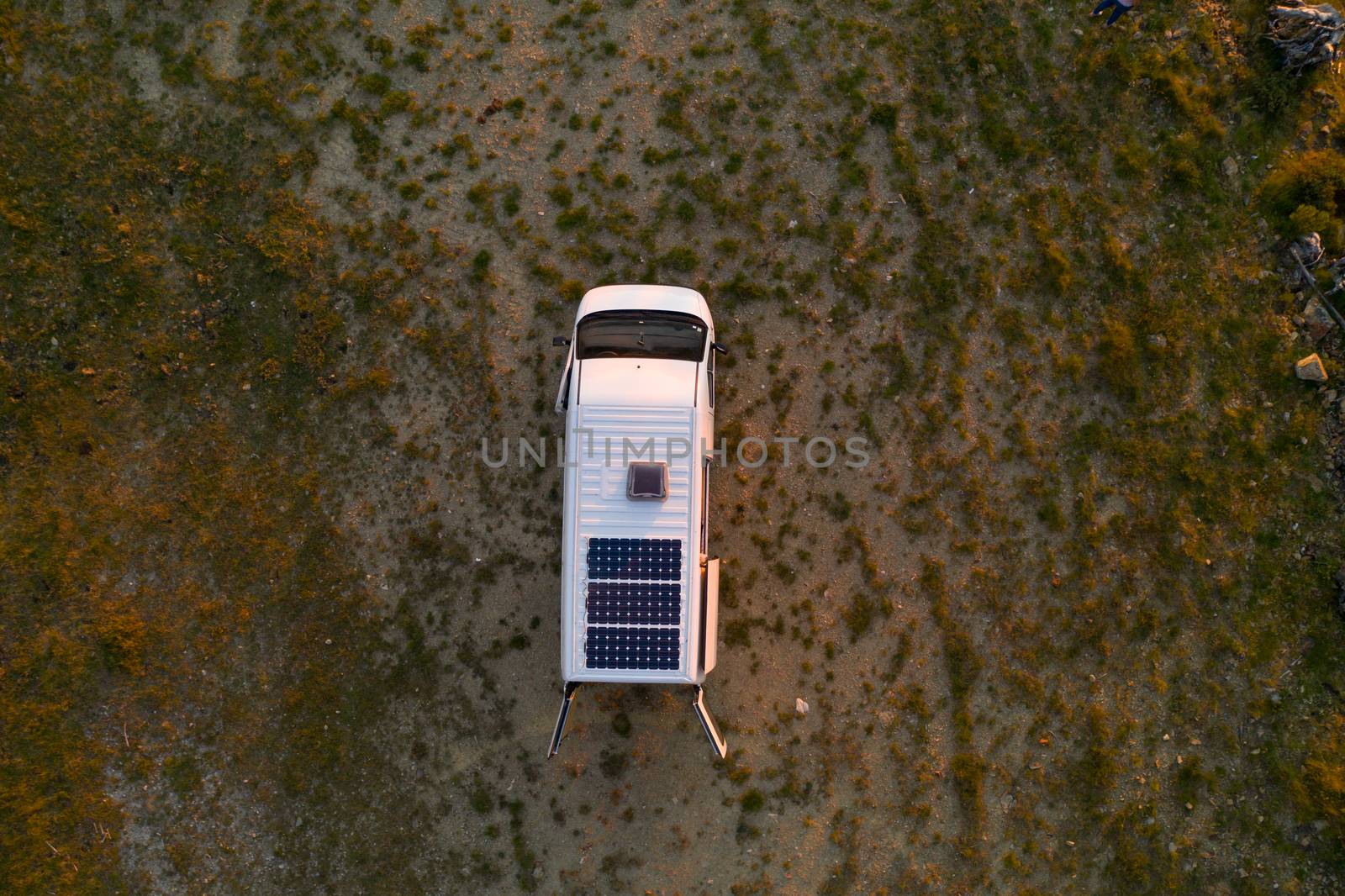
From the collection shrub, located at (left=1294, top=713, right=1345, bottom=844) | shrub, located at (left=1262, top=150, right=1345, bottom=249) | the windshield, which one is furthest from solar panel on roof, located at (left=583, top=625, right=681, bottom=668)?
shrub, located at (left=1262, top=150, right=1345, bottom=249)

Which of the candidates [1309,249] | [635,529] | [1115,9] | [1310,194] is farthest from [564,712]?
[1310,194]

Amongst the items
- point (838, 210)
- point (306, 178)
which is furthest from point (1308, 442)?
point (306, 178)

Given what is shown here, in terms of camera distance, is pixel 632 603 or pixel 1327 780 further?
pixel 1327 780

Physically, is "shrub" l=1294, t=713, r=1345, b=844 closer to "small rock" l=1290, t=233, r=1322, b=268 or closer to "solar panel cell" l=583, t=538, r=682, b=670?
"small rock" l=1290, t=233, r=1322, b=268

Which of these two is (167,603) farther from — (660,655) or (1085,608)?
(1085,608)

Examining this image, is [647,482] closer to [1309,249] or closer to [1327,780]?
[1327,780]

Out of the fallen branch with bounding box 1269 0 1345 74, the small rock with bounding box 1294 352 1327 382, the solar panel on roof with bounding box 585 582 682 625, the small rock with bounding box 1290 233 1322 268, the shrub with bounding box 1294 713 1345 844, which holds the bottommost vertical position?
the shrub with bounding box 1294 713 1345 844
